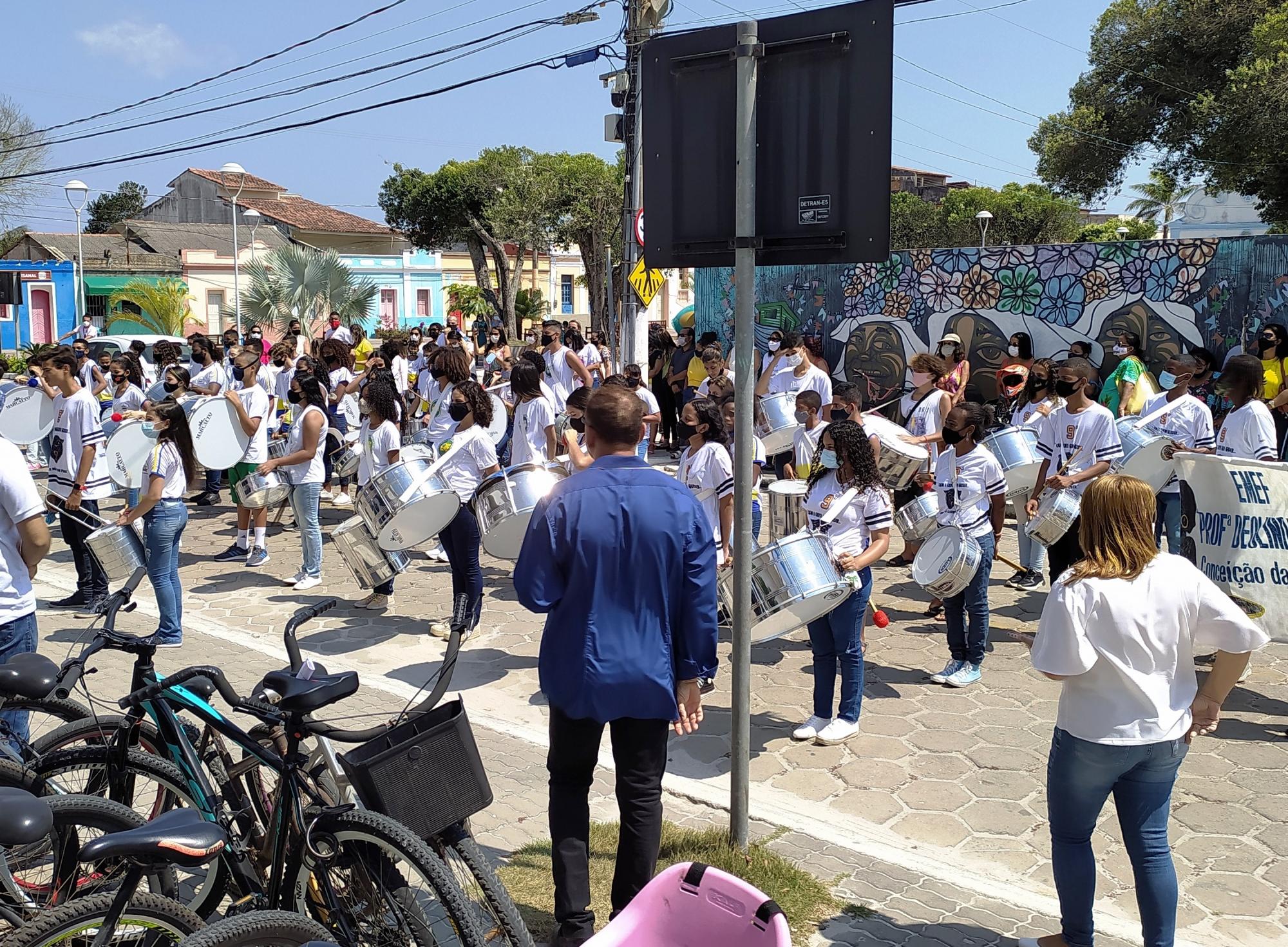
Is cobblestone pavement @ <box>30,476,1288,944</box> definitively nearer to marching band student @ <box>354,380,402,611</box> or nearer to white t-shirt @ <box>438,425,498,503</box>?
marching band student @ <box>354,380,402,611</box>

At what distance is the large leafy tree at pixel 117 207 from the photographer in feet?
260

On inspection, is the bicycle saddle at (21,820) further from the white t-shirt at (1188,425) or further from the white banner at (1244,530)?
the white t-shirt at (1188,425)

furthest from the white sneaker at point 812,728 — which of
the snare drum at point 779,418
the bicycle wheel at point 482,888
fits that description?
the snare drum at point 779,418

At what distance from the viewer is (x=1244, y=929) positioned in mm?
4113

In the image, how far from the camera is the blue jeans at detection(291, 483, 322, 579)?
9250mm

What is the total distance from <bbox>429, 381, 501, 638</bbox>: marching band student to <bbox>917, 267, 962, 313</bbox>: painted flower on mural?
10.8m

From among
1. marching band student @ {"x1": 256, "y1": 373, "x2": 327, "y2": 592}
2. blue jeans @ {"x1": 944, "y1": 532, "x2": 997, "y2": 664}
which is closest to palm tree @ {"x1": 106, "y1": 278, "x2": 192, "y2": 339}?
marching band student @ {"x1": 256, "y1": 373, "x2": 327, "y2": 592}

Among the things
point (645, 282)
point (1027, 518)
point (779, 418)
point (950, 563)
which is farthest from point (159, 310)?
point (950, 563)

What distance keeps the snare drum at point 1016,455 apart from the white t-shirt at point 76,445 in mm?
6804

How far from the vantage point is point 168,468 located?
7.61 metres

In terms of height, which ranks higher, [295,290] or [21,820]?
[295,290]

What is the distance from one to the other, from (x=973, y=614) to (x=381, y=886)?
4661 millimetres

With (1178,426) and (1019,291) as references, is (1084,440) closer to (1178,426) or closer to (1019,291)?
(1178,426)

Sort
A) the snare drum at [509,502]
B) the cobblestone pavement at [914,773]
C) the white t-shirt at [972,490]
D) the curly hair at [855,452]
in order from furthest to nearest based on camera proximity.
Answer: the snare drum at [509,502]
the white t-shirt at [972,490]
the curly hair at [855,452]
the cobblestone pavement at [914,773]
